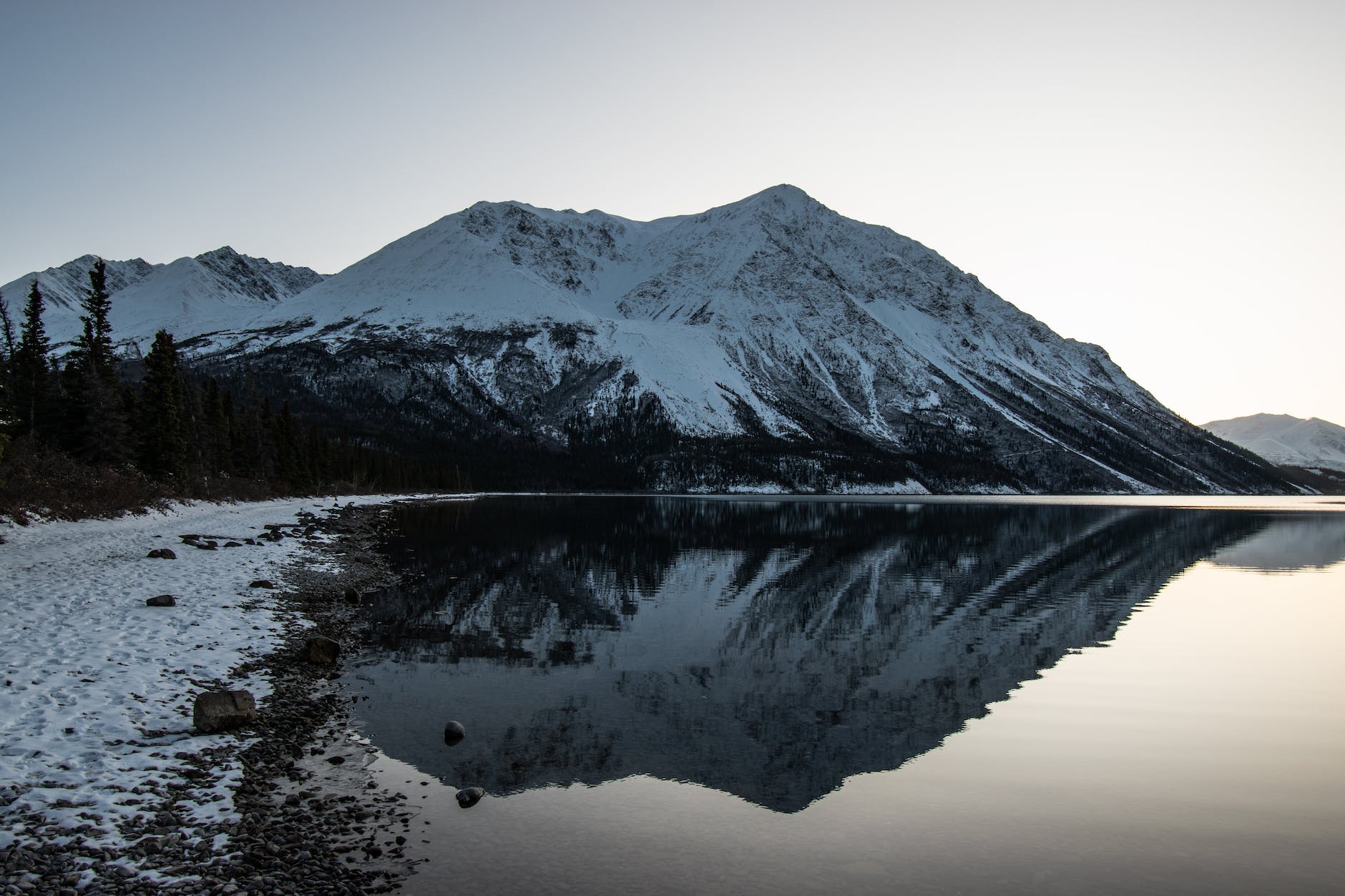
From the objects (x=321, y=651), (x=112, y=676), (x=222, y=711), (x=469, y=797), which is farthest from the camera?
(x=321, y=651)

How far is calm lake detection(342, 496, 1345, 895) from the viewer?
12.2 m

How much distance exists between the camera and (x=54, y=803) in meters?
11.1

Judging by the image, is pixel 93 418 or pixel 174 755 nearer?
pixel 174 755

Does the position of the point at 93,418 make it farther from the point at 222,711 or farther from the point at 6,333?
the point at 222,711

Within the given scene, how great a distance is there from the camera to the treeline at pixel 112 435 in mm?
49500

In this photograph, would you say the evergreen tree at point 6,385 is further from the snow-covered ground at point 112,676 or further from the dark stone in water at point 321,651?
the dark stone in water at point 321,651

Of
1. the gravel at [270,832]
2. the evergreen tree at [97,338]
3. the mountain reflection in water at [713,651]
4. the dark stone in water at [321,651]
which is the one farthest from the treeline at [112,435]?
the gravel at [270,832]

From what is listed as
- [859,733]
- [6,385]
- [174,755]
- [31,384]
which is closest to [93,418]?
[6,385]

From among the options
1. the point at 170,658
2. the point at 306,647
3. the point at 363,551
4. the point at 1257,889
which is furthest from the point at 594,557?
the point at 1257,889

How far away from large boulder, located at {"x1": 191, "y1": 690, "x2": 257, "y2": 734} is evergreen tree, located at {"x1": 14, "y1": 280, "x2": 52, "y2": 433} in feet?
198

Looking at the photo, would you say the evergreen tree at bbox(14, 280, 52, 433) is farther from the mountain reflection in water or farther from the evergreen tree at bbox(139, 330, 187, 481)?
the mountain reflection in water

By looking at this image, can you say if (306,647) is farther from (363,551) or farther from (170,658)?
(363,551)

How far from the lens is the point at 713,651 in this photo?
27.3 m

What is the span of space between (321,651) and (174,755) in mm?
8489
